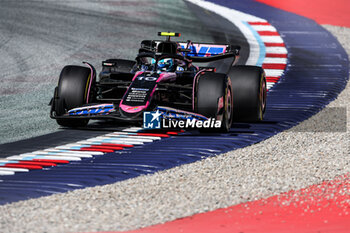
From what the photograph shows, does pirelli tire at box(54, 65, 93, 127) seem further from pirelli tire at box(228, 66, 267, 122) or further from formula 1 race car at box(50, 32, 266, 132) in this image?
pirelli tire at box(228, 66, 267, 122)

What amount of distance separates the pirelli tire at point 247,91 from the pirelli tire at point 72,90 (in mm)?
2265

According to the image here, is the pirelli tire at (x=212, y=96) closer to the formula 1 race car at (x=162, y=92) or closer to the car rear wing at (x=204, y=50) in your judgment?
the formula 1 race car at (x=162, y=92)

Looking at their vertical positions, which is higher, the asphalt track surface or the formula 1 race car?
the formula 1 race car

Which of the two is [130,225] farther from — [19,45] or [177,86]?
[19,45]

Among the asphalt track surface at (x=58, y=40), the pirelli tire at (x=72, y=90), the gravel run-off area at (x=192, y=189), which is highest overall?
the pirelli tire at (x=72, y=90)

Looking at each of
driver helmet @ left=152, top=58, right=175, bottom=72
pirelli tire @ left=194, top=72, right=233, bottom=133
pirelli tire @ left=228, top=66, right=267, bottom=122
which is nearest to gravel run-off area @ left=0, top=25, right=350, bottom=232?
pirelli tire @ left=194, top=72, right=233, bottom=133

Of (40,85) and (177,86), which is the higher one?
(177,86)

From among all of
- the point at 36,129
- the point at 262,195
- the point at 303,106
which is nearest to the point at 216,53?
the point at 303,106

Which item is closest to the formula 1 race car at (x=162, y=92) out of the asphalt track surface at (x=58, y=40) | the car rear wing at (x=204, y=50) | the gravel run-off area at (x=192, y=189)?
the asphalt track surface at (x=58, y=40)

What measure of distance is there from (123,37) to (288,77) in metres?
6.51

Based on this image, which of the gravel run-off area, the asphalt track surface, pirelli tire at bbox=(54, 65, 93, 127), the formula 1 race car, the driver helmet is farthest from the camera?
Result: the driver helmet

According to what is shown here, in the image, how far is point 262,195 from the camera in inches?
321

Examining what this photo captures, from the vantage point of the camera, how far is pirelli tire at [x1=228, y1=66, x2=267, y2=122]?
480 inches

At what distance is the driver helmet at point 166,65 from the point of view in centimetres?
1228
